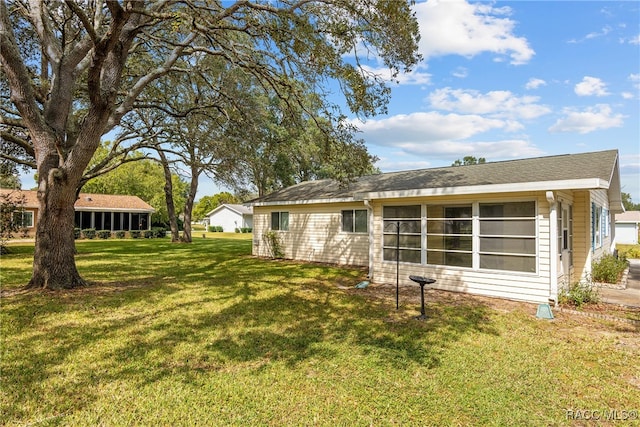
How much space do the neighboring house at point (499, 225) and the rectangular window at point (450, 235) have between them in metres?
0.02

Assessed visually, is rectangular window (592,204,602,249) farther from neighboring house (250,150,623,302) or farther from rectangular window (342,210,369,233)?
rectangular window (342,210,369,233)

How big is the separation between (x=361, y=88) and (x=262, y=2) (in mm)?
3104

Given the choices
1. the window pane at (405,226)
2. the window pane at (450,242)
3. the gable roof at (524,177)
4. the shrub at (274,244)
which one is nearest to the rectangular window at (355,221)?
the gable roof at (524,177)

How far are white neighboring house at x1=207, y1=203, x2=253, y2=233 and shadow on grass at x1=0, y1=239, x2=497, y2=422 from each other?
37966 millimetres

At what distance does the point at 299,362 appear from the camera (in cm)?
418

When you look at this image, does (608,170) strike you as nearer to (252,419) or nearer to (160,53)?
(252,419)

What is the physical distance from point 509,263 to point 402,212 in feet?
9.11

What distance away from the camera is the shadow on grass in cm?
379

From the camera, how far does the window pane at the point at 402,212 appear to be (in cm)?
879

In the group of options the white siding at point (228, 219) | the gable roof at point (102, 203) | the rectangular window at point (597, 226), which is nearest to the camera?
the rectangular window at point (597, 226)

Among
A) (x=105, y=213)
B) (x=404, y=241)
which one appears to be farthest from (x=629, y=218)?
(x=105, y=213)

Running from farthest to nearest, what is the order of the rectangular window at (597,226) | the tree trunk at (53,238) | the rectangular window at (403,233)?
the rectangular window at (597,226)
the rectangular window at (403,233)
the tree trunk at (53,238)

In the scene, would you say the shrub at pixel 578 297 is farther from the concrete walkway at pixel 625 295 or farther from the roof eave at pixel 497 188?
the roof eave at pixel 497 188

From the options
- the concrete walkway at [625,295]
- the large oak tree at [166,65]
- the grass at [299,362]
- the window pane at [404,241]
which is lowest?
the grass at [299,362]
